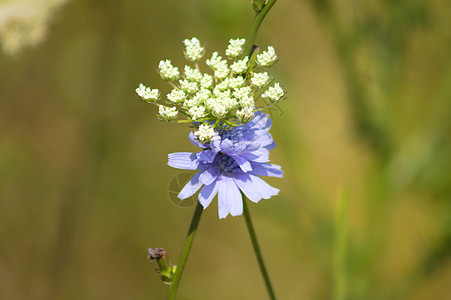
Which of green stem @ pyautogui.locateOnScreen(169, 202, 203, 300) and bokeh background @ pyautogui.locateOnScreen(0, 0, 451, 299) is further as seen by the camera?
bokeh background @ pyautogui.locateOnScreen(0, 0, 451, 299)

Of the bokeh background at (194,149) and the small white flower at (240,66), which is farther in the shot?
the bokeh background at (194,149)

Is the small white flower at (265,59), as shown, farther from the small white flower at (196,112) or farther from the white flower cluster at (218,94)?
the small white flower at (196,112)

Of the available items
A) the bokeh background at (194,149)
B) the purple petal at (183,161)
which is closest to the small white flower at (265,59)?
the purple petal at (183,161)

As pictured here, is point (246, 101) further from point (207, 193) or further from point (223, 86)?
point (207, 193)

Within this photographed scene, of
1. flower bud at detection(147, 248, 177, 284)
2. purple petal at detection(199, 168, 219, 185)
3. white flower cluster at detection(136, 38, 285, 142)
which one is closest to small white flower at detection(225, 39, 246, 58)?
white flower cluster at detection(136, 38, 285, 142)

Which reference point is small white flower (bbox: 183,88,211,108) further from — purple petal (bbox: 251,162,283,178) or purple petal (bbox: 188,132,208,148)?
purple petal (bbox: 251,162,283,178)
